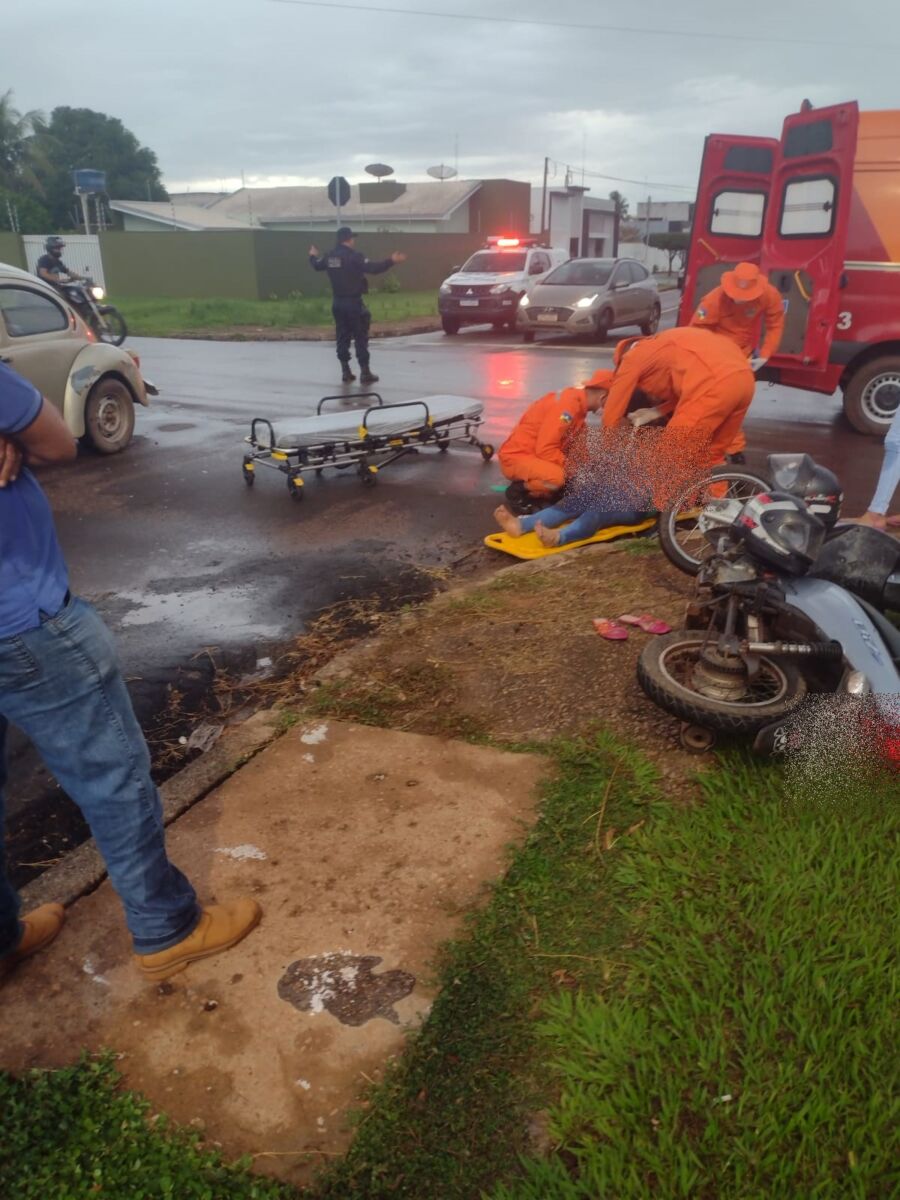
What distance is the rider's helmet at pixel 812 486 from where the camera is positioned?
163 inches

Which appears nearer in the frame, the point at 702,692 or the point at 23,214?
the point at 702,692

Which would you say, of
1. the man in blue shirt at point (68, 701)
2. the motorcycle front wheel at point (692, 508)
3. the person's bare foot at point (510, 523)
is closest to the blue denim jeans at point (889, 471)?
the motorcycle front wheel at point (692, 508)

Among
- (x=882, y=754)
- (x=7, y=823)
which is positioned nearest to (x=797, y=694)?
(x=882, y=754)

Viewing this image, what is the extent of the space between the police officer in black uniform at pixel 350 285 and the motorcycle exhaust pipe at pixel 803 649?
9643 mm

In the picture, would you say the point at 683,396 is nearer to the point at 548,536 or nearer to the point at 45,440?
the point at 548,536

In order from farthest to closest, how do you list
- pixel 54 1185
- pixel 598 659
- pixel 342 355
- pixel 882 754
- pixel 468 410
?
pixel 342 355
pixel 468 410
pixel 598 659
pixel 882 754
pixel 54 1185

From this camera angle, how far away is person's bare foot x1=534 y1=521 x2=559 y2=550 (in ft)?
19.5

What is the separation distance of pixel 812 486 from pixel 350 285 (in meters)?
9.04

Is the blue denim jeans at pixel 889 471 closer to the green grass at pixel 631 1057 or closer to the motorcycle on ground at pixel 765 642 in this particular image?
the motorcycle on ground at pixel 765 642

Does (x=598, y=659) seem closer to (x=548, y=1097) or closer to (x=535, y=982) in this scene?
(x=535, y=982)

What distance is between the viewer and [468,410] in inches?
330

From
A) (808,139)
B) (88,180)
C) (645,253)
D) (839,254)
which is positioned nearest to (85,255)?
(88,180)

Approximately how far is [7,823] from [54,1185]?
171cm

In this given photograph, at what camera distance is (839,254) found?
8352 mm
